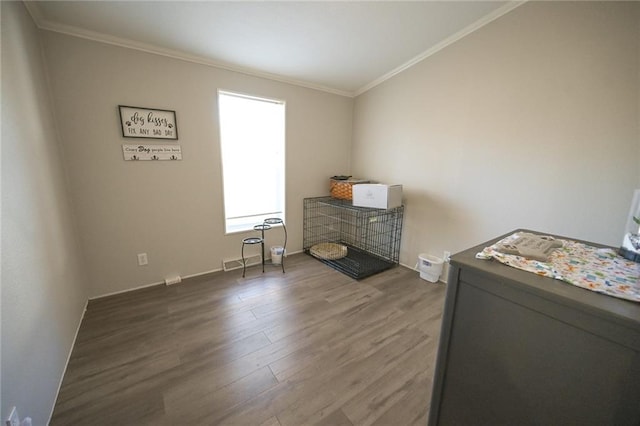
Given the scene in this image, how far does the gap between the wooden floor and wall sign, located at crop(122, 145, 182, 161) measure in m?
1.26

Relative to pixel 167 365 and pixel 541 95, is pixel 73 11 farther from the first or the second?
pixel 541 95

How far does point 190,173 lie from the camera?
243 cm

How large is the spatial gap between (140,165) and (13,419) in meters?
1.84

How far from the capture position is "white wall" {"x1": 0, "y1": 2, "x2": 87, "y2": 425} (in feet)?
3.30

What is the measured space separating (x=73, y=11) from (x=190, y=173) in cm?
131

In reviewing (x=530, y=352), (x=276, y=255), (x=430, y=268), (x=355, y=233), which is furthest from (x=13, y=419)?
(x=355, y=233)

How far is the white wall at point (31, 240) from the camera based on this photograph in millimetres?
1007

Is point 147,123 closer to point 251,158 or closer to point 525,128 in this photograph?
point 251,158

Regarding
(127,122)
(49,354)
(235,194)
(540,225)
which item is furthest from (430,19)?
(49,354)

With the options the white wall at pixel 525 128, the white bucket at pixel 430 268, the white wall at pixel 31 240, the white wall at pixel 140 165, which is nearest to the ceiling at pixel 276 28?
the white wall at pixel 140 165

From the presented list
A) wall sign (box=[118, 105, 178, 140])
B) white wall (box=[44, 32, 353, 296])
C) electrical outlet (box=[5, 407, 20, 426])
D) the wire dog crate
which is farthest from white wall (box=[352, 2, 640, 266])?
electrical outlet (box=[5, 407, 20, 426])

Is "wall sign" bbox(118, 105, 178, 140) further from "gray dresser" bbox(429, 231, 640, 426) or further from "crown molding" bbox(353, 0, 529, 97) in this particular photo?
"gray dresser" bbox(429, 231, 640, 426)

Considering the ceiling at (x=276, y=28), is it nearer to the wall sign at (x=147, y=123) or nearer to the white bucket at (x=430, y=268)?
the wall sign at (x=147, y=123)

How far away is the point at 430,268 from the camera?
2.58m
